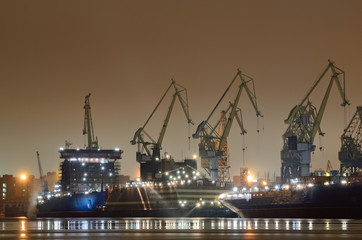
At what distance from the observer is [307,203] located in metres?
136

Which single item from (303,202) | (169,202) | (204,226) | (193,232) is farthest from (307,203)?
(193,232)

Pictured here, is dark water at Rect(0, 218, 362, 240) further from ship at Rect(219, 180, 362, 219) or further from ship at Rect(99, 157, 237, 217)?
ship at Rect(99, 157, 237, 217)

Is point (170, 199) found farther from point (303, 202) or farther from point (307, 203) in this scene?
point (307, 203)

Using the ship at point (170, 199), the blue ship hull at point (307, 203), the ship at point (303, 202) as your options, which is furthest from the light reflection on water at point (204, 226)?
the ship at point (170, 199)

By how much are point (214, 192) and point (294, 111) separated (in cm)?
3502

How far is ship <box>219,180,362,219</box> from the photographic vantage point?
5089 inches

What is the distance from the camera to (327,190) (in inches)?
5221

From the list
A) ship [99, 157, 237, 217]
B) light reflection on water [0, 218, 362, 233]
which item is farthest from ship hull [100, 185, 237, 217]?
light reflection on water [0, 218, 362, 233]

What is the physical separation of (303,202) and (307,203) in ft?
3.69

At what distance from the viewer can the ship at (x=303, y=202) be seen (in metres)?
129

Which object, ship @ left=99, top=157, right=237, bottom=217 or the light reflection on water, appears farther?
ship @ left=99, top=157, right=237, bottom=217

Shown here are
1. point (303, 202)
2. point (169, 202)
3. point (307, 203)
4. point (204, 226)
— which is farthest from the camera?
point (169, 202)

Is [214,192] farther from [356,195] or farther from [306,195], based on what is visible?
[356,195]

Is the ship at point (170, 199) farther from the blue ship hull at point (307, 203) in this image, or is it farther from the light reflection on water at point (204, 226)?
the light reflection on water at point (204, 226)
